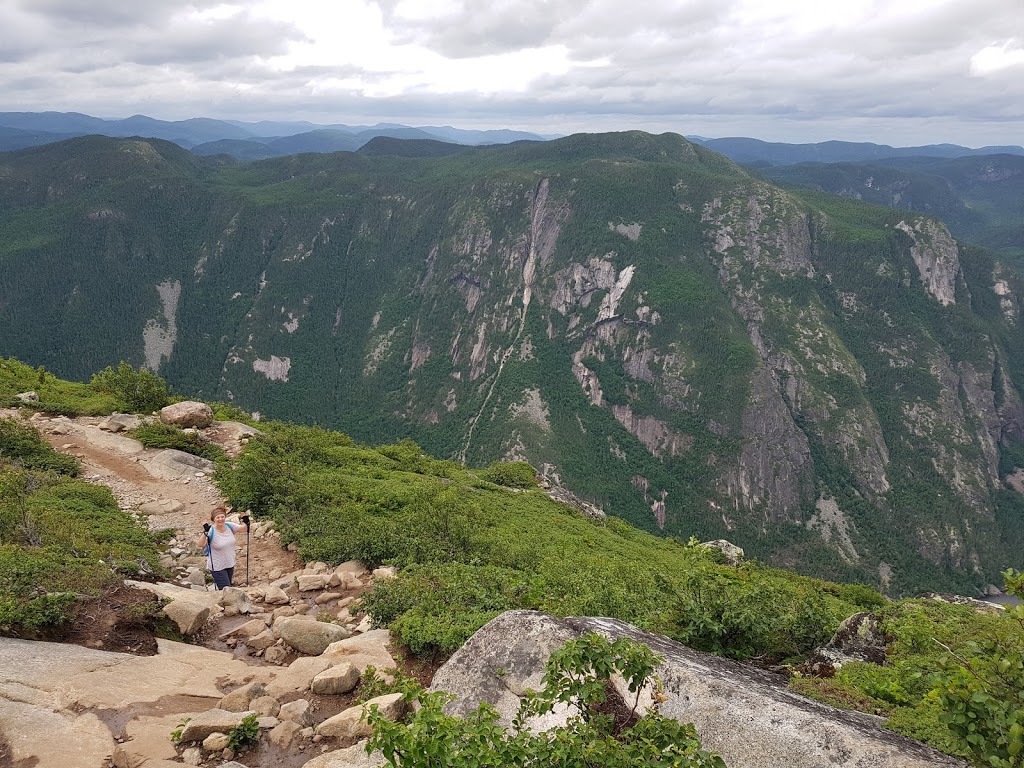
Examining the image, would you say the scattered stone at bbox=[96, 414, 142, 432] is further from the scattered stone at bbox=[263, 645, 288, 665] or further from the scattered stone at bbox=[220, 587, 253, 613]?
the scattered stone at bbox=[263, 645, 288, 665]

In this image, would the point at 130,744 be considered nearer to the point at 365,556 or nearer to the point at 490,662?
the point at 490,662

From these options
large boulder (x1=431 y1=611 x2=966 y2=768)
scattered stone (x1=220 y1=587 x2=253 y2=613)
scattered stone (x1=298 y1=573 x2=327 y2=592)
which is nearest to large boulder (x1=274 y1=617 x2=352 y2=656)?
scattered stone (x1=220 y1=587 x2=253 y2=613)

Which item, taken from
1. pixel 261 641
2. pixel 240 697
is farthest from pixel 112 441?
pixel 240 697

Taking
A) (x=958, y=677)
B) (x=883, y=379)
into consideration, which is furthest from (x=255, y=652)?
(x=883, y=379)

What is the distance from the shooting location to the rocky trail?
846cm

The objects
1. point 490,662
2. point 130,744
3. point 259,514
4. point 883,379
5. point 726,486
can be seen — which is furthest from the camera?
point 883,379

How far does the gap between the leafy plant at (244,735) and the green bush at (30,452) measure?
1961cm

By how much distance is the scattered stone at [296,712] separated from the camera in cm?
960

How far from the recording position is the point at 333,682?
10609 millimetres

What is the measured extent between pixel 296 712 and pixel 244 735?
2.99ft

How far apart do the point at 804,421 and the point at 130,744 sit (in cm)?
19949

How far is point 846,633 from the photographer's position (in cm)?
1274

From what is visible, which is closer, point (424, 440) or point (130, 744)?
point (130, 744)

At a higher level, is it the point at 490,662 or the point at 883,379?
the point at 490,662
